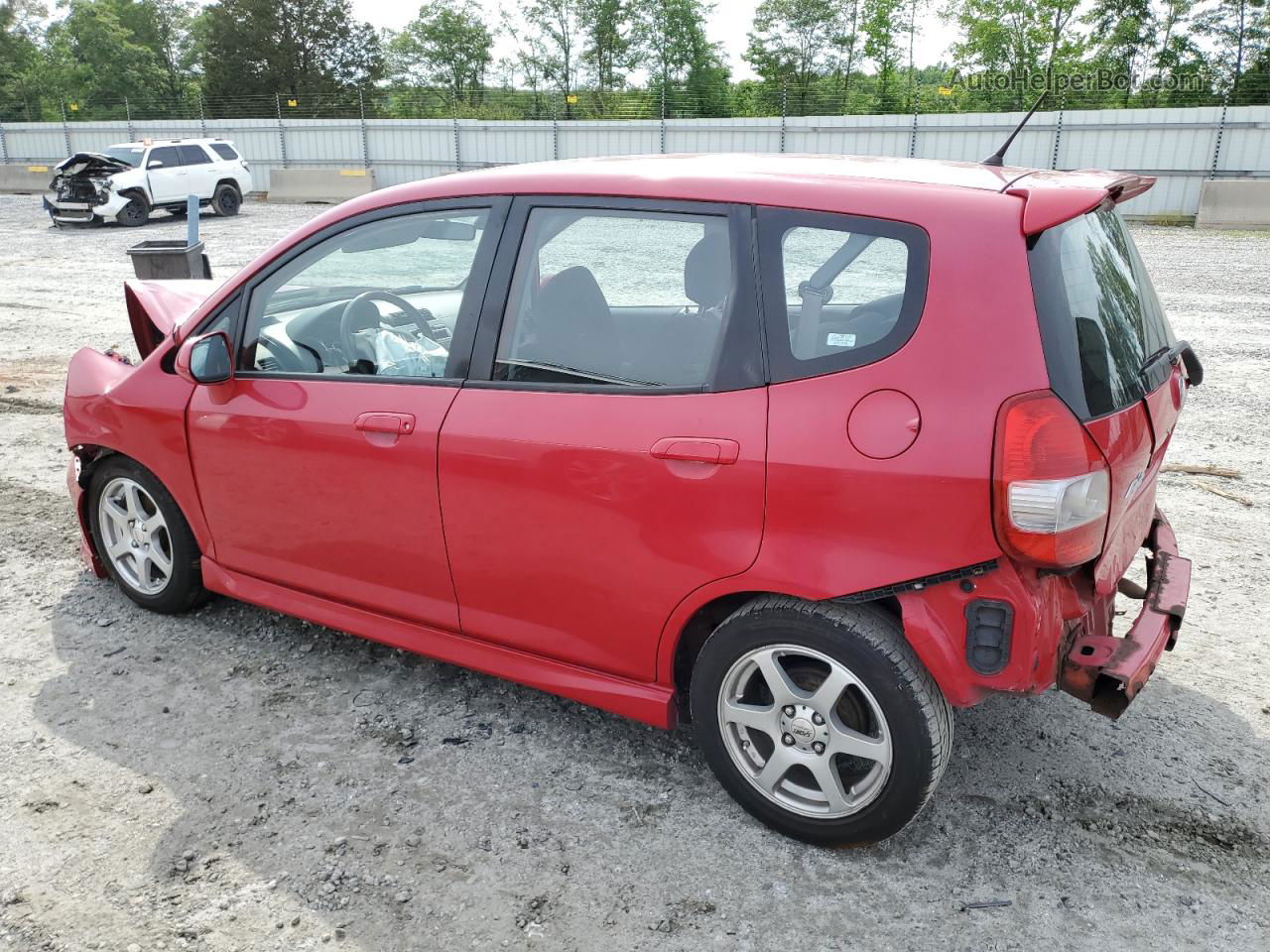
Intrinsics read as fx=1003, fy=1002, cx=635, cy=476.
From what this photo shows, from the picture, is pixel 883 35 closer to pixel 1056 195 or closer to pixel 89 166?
pixel 89 166

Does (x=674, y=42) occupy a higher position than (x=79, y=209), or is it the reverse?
(x=674, y=42)

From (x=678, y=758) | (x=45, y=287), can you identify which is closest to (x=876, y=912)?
(x=678, y=758)

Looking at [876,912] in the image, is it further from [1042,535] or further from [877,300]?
[877,300]

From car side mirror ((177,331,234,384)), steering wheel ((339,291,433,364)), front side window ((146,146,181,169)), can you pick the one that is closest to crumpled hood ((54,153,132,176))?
front side window ((146,146,181,169))

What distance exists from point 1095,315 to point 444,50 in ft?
208

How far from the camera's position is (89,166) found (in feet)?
67.0

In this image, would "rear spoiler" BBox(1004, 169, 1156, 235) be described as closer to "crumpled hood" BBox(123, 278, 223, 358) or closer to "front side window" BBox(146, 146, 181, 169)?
"crumpled hood" BBox(123, 278, 223, 358)

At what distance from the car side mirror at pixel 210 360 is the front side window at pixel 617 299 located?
1097 millimetres

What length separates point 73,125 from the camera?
32.1 metres

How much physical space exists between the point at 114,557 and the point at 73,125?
34.0 m

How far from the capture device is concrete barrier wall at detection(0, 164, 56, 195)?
28.8 meters

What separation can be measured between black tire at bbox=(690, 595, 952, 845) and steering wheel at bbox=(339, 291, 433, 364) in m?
1.49

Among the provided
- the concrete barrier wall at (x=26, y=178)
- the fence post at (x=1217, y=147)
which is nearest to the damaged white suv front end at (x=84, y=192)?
the concrete barrier wall at (x=26, y=178)

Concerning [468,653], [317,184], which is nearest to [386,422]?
[468,653]
